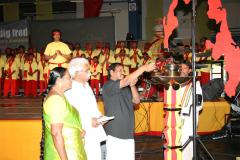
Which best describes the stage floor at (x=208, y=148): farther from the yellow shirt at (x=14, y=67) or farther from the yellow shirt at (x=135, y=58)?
the yellow shirt at (x=14, y=67)

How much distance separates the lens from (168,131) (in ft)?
10.7

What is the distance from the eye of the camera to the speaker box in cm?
713

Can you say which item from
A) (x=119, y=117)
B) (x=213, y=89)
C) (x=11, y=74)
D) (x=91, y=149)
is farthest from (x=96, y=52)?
(x=91, y=149)

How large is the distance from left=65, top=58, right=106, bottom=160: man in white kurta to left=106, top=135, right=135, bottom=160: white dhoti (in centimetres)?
23

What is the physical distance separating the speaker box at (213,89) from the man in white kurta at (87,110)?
12.3ft

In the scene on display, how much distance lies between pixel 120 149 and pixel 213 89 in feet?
12.2

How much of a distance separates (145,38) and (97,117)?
12851 mm

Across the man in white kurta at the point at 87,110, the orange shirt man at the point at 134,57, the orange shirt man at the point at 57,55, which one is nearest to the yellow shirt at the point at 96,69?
the orange shirt man at the point at 134,57

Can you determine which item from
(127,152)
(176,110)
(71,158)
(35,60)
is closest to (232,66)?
(176,110)

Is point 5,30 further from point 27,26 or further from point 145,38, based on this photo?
point 145,38

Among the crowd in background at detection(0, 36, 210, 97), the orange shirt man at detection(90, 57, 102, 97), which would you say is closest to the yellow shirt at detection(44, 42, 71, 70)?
the orange shirt man at detection(90, 57, 102, 97)

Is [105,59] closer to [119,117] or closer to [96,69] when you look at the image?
[96,69]

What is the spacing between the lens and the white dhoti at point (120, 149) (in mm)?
4059

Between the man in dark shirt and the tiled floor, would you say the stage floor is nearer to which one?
the tiled floor
